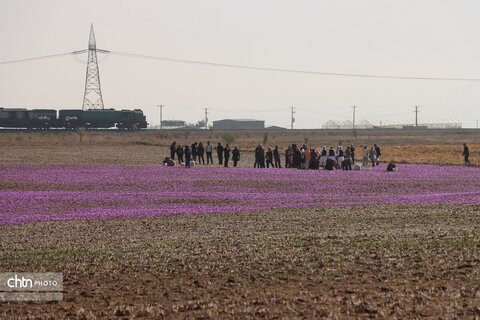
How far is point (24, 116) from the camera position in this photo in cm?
13675

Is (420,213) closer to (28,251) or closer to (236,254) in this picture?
(236,254)

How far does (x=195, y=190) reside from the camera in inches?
1535

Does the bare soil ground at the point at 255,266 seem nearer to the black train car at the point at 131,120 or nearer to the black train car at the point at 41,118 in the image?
the black train car at the point at 41,118

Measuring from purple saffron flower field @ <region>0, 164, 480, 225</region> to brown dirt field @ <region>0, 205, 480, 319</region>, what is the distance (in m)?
4.48

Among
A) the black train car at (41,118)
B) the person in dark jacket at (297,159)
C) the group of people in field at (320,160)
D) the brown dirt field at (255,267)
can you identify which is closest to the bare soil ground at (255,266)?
the brown dirt field at (255,267)

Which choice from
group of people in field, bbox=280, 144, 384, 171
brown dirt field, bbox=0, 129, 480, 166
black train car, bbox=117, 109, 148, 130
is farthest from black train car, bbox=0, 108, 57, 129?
group of people in field, bbox=280, 144, 384, 171

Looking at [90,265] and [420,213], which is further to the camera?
[420,213]

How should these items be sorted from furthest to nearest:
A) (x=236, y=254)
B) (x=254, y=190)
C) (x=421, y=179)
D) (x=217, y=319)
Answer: (x=421, y=179) < (x=254, y=190) < (x=236, y=254) < (x=217, y=319)

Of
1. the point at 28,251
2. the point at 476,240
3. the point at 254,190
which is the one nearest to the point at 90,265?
the point at 28,251

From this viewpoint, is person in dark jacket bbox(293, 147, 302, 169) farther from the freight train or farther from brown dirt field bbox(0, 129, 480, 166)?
the freight train

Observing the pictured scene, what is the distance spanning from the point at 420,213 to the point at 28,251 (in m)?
13.7

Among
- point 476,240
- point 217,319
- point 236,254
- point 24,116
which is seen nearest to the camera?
point 217,319

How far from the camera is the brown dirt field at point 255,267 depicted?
45.7ft

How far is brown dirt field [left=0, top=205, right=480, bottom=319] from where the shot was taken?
45.7 ft
